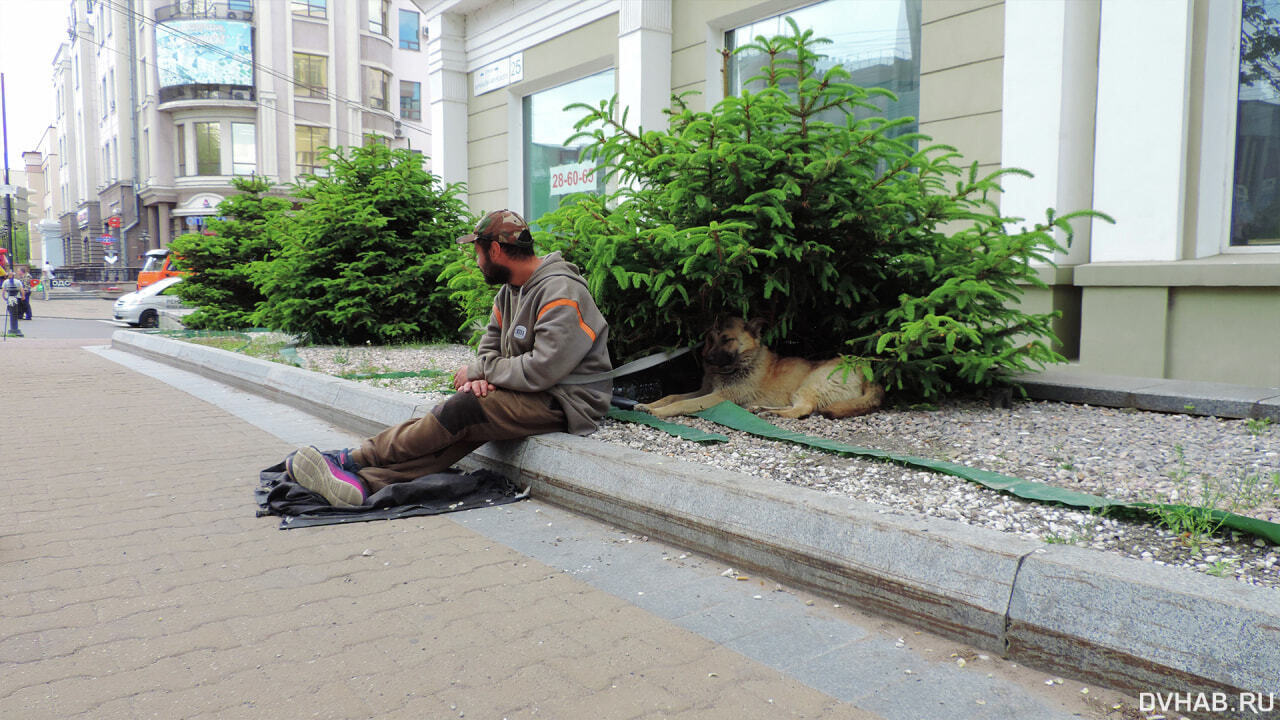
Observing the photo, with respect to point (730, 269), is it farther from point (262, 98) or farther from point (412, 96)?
point (412, 96)

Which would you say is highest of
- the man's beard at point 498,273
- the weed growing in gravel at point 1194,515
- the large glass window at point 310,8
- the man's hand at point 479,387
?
the large glass window at point 310,8

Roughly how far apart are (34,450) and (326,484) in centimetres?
291

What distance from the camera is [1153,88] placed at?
6535 mm

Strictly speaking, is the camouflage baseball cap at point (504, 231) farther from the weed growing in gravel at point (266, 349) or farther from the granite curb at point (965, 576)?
the weed growing in gravel at point (266, 349)

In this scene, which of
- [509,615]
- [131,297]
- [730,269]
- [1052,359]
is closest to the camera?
[509,615]

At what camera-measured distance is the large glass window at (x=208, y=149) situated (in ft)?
141

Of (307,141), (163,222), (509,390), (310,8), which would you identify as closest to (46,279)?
(163,222)

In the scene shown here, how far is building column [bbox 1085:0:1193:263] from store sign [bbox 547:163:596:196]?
7.14 metres

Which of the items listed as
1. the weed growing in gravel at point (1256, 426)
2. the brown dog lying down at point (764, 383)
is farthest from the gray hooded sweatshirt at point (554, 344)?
the weed growing in gravel at point (1256, 426)

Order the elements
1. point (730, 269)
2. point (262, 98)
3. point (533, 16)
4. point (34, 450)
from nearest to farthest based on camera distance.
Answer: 1. point (730, 269)
2. point (34, 450)
3. point (533, 16)
4. point (262, 98)

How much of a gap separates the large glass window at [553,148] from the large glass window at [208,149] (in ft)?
114

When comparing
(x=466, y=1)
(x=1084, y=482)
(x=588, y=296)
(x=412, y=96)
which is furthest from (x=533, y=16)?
(x=412, y=96)

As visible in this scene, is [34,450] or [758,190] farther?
[34,450]

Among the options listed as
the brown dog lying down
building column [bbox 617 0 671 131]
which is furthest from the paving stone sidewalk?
building column [bbox 617 0 671 131]
